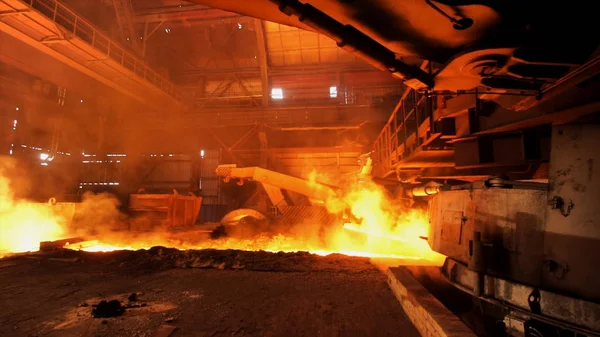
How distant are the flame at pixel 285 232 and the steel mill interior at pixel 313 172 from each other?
8 cm

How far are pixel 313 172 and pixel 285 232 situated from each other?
5172 mm

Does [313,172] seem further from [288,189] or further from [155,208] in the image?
[155,208]

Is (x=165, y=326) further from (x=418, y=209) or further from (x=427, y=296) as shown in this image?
(x=418, y=209)

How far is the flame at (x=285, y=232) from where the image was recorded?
9664 millimetres

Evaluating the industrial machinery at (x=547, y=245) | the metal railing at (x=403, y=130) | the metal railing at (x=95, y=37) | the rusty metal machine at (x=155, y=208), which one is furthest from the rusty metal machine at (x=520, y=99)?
the metal railing at (x=95, y=37)

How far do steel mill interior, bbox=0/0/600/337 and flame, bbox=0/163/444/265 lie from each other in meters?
0.08

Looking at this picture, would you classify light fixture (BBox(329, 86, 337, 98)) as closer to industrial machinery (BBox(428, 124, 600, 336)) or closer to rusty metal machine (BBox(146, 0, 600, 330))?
rusty metal machine (BBox(146, 0, 600, 330))

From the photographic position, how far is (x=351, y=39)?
2.38m

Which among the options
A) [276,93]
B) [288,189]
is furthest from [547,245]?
[276,93]

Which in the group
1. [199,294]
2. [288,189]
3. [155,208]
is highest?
[288,189]

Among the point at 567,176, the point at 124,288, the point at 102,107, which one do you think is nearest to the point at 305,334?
the point at 567,176

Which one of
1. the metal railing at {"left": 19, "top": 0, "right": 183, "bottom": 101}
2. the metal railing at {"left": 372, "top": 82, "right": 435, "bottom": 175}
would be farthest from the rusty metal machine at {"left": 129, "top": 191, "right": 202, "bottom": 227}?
the metal railing at {"left": 372, "top": 82, "right": 435, "bottom": 175}

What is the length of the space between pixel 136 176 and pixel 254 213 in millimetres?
8929

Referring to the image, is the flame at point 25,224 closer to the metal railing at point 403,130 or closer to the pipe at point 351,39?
the metal railing at point 403,130
